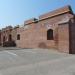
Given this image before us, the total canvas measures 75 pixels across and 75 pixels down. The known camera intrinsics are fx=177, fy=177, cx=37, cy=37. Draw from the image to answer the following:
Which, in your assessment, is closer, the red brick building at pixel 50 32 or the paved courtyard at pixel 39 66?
the paved courtyard at pixel 39 66

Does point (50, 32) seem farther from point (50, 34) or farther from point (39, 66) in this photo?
point (39, 66)

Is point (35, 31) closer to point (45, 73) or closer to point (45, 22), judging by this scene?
point (45, 22)

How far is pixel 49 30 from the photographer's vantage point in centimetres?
1978

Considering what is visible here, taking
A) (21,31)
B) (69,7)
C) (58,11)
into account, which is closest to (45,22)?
(58,11)

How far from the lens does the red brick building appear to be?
51.0 ft

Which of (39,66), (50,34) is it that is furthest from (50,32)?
(39,66)

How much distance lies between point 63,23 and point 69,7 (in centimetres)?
224

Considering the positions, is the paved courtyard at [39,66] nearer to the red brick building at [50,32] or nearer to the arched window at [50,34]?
the red brick building at [50,32]

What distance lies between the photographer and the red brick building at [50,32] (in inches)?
612

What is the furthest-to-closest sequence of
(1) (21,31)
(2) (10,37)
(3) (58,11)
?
1. (2) (10,37)
2. (1) (21,31)
3. (3) (58,11)

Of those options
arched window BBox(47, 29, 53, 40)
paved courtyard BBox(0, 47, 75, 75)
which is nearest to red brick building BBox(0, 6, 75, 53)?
arched window BBox(47, 29, 53, 40)

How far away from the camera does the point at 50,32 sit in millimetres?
19672

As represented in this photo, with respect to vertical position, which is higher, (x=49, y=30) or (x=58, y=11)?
(x=58, y=11)

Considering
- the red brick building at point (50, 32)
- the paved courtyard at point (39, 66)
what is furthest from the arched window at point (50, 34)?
the paved courtyard at point (39, 66)
